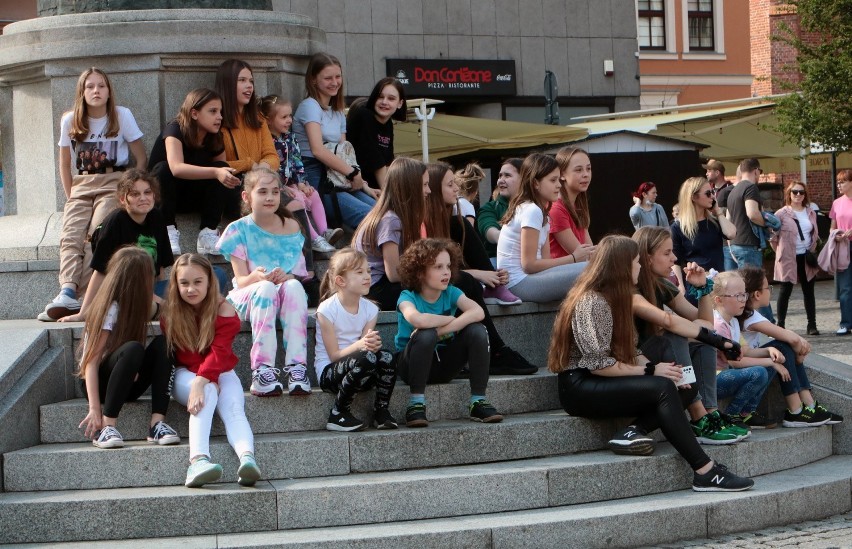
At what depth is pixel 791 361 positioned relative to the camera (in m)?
8.64

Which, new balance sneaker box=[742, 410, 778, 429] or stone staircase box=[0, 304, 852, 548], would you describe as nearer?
stone staircase box=[0, 304, 852, 548]

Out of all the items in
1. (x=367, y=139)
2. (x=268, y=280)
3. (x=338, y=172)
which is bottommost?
(x=268, y=280)

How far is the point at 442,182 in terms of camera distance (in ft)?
28.7

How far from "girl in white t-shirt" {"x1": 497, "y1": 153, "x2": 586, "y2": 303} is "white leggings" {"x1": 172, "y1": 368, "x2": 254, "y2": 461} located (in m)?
2.29

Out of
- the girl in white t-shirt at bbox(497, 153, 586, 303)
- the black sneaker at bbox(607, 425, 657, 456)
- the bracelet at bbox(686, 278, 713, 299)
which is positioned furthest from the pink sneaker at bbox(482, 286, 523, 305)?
the black sneaker at bbox(607, 425, 657, 456)

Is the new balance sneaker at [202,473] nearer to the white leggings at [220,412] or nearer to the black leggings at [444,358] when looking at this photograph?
the white leggings at [220,412]

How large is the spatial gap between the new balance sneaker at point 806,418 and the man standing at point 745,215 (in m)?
5.59

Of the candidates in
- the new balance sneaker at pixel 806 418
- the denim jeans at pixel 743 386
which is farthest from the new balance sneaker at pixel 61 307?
the new balance sneaker at pixel 806 418

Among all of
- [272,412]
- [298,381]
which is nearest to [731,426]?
[298,381]

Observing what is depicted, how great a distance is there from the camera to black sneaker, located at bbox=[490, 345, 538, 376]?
8.04 metres

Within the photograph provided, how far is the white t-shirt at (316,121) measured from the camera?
9805mm

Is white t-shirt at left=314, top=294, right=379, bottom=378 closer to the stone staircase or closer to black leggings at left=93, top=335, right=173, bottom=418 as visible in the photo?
the stone staircase

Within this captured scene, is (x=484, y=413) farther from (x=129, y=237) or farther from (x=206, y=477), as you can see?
(x=129, y=237)

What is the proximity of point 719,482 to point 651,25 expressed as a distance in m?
36.7
